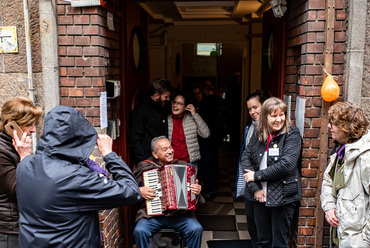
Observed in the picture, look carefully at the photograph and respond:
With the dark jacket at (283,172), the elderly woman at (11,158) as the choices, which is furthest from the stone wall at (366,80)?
the elderly woman at (11,158)

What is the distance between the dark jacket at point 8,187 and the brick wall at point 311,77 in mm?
2292

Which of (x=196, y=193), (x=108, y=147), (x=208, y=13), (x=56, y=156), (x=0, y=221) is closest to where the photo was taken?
(x=56, y=156)

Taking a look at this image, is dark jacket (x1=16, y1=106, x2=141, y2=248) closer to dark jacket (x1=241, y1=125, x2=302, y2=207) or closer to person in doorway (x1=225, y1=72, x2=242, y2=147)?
dark jacket (x1=241, y1=125, x2=302, y2=207)

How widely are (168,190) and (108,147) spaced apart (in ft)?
3.72

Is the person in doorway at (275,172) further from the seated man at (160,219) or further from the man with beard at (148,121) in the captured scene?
the man with beard at (148,121)

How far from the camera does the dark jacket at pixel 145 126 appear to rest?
3781mm

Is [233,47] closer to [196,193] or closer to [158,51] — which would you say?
[158,51]

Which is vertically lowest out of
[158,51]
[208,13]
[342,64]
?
[342,64]

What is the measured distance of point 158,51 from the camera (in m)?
7.87

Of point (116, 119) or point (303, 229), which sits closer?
point (303, 229)

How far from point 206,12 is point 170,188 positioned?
5347 millimetres

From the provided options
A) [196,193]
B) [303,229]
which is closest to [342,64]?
[303,229]

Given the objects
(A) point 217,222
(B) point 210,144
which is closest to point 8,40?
(B) point 210,144

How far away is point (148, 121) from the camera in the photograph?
12.7 feet
